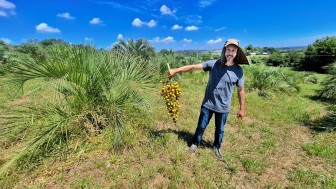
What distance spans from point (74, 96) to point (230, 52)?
2.48 meters

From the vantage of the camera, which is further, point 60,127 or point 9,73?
point 60,127

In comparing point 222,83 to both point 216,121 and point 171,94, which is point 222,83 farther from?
point 171,94

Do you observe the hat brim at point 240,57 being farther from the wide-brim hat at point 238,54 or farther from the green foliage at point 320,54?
the green foliage at point 320,54

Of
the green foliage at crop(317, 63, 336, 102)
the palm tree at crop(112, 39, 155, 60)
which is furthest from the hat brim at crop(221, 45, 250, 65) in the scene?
the palm tree at crop(112, 39, 155, 60)

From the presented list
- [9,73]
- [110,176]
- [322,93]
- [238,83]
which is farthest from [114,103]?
[322,93]

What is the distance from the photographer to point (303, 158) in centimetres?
411

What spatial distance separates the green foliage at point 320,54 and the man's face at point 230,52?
71.9 feet

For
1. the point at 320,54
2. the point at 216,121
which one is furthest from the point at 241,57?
the point at 320,54

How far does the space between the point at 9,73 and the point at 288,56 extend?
2807 centimetres

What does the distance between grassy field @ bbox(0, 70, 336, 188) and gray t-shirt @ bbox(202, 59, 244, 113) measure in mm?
880

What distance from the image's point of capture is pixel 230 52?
3.50m

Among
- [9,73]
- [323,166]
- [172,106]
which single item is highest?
[9,73]

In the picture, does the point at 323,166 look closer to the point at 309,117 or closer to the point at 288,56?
the point at 309,117

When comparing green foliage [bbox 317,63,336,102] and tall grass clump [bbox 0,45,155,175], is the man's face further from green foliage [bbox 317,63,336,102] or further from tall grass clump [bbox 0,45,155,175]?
green foliage [bbox 317,63,336,102]
